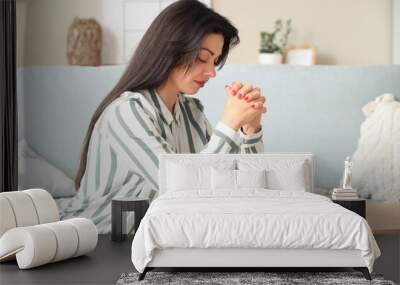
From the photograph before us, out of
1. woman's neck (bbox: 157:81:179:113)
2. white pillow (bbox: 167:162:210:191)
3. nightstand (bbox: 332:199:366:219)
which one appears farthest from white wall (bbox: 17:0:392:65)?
nightstand (bbox: 332:199:366:219)

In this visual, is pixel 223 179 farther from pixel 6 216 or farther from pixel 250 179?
pixel 6 216

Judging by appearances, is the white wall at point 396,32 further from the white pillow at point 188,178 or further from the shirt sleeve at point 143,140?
the white pillow at point 188,178

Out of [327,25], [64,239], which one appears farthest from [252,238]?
[327,25]

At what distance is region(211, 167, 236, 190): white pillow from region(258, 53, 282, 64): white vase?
1.28m

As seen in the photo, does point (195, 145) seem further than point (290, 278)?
Yes

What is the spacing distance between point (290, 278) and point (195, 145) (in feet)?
7.55

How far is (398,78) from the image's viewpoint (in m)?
7.28

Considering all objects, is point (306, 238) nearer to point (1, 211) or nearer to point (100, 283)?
point (100, 283)

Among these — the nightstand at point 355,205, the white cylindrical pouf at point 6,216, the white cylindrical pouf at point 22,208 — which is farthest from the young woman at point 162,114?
the white cylindrical pouf at point 6,216

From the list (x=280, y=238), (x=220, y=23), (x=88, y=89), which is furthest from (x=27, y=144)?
(x=280, y=238)

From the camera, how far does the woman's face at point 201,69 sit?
7.12 metres

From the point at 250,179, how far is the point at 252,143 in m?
0.72

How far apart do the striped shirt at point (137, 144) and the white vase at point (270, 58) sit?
71 centimetres

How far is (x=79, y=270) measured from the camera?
5598 millimetres
